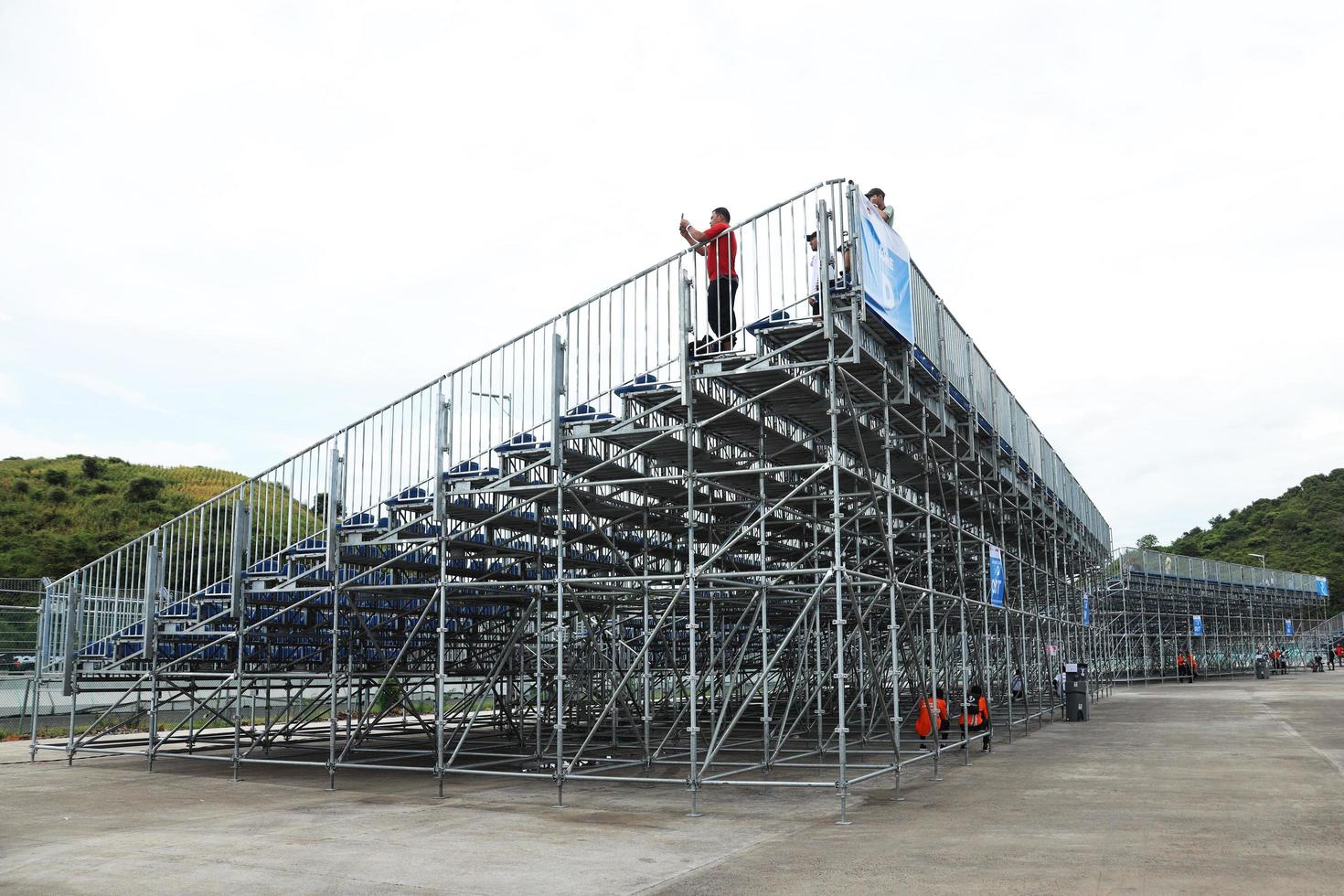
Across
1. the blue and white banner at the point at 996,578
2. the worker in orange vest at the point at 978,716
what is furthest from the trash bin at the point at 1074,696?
the blue and white banner at the point at 996,578

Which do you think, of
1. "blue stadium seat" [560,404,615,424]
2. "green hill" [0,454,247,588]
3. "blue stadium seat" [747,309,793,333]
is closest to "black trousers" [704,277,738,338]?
"blue stadium seat" [747,309,793,333]

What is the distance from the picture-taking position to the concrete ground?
29.8ft

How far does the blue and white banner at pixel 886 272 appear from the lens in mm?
12625

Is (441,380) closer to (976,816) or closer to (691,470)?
(691,470)

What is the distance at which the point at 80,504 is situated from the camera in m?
61.8

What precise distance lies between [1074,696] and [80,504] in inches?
2118

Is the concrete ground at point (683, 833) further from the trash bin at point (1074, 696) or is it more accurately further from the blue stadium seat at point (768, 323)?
the trash bin at point (1074, 696)

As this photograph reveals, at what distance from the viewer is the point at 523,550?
58.6 feet

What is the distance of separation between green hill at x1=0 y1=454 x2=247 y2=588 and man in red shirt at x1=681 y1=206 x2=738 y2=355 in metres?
46.7

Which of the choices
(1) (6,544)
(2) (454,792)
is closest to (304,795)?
(2) (454,792)

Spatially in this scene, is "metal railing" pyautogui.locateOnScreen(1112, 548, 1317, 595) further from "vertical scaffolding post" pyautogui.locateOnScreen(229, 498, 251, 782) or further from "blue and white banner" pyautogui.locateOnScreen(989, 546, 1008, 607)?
"vertical scaffolding post" pyautogui.locateOnScreen(229, 498, 251, 782)

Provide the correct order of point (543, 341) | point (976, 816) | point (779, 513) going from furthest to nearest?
1. point (779, 513)
2. point (543, 341)
3. point (976, 816)

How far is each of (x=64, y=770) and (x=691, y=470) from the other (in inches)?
462

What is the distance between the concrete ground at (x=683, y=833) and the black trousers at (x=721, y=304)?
18.2ft
